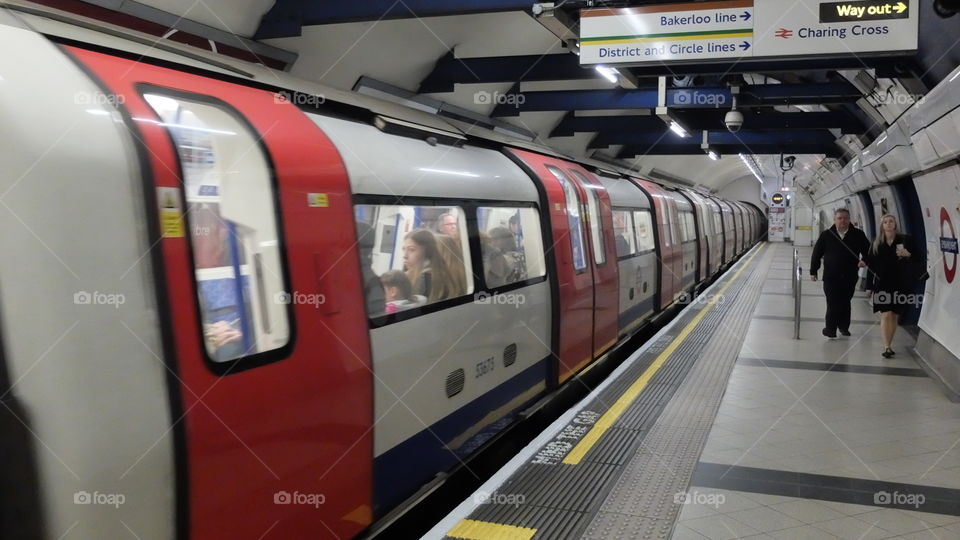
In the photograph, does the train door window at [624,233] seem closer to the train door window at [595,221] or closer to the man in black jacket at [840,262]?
the train door window at [595,221]

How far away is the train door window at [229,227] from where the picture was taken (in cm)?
264

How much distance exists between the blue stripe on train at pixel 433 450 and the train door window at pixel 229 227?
112 cm

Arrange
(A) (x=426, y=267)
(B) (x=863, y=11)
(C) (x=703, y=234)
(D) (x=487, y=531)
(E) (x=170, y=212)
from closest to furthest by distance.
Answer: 1. (E) (x=170, y=212)
2. (D) (x=487, y=531)
3. (A) (x=426, y=267)
4. (B) (x=863, y=11)
5. (C) (x=703, y=234)

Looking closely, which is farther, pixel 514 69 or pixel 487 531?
pixel 514 69

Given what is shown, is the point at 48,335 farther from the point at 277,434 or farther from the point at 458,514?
the point at 458,514

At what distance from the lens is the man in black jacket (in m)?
9.28

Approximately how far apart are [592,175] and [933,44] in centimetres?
368

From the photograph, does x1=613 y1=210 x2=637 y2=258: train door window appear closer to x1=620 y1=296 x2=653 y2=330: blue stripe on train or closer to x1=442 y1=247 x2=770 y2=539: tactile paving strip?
x1=620 y1=296 x2=653 y2=330: blue stripe on train

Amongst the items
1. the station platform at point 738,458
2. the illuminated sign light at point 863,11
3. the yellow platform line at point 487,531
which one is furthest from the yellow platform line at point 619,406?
the illuminated sign light at point 863,11

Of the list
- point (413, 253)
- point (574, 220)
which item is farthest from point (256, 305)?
point (574, 220)

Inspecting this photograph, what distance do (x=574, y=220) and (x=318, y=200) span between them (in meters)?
4.16

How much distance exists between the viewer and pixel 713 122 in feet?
49.1

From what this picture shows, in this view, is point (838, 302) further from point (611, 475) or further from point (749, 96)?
point (611, 475)

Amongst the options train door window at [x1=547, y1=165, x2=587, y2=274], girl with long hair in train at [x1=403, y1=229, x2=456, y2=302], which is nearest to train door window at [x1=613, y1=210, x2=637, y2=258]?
train door window at [x1=547, y1=165, x2=587, y2=274]
